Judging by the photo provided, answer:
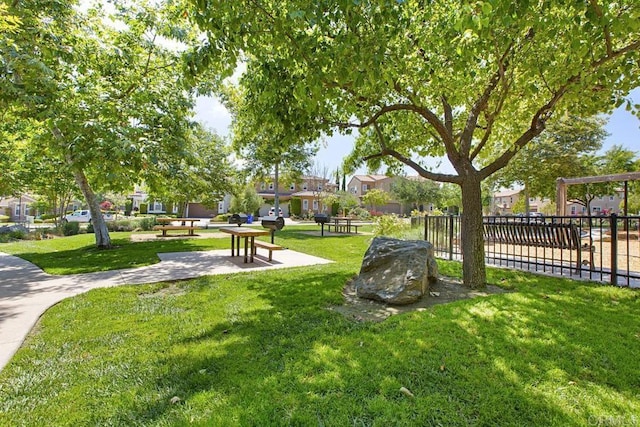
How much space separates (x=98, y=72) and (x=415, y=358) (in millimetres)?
10870

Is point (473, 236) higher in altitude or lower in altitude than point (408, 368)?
higher

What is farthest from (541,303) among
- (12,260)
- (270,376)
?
(12,260)

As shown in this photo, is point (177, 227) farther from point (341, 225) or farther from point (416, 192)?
point (416, 192)

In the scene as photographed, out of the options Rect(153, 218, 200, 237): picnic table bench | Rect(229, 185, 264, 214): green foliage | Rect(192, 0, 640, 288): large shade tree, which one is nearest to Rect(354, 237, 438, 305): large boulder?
Rect(192, 0, 640, 288): large shade tree

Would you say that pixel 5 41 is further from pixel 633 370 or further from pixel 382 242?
pixel 633 370

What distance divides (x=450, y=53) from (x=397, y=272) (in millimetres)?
3446

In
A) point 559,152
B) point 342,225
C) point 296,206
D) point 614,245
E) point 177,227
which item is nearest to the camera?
point 614,245

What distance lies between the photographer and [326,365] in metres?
2.99

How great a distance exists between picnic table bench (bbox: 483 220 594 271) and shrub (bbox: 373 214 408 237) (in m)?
3.02

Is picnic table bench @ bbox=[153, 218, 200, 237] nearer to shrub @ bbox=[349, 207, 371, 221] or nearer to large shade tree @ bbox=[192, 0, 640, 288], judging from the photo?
large shade tree @ bbox=[192, 0, 640, 288]

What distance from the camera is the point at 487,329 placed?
3.71 meters

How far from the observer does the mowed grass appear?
2.32 m

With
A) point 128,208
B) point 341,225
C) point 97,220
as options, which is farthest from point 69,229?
point 128,208

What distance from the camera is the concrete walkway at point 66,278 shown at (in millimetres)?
4188
